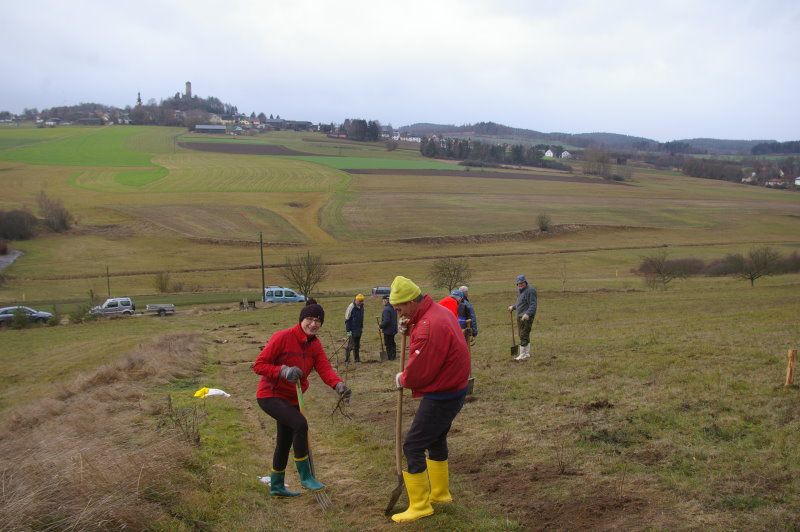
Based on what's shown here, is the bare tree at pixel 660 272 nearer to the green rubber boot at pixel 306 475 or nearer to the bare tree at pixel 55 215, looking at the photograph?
the green rubber boot at pixel 306 475

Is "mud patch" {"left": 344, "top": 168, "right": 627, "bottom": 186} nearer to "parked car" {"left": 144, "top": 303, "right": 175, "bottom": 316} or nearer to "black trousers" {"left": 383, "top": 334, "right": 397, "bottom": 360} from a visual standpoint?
"parked car" {"left": 144, "top": 303, "right": 175, "bottom": 316}

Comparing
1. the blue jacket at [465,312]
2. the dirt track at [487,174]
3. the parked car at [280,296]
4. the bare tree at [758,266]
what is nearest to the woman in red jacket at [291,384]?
the blue jacket at [465,312]

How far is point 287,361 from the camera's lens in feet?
26.9

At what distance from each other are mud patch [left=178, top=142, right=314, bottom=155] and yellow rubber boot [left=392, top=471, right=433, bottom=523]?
147420 millimetres

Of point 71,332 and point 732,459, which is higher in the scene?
point 732,459

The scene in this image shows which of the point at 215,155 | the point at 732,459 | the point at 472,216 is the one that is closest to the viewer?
the point at 732,459

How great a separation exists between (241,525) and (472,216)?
90398 mm

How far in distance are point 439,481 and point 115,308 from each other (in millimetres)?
42693

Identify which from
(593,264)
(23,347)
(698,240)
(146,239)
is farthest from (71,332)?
(698,240)

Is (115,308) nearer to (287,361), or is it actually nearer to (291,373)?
(287,361)

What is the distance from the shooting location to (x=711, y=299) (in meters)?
32.8

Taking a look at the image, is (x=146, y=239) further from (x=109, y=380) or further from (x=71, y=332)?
(x=109, y=380)

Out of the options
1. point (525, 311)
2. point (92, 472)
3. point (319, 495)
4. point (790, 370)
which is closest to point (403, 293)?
point (319, 495)

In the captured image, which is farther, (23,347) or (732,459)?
(23,347)
